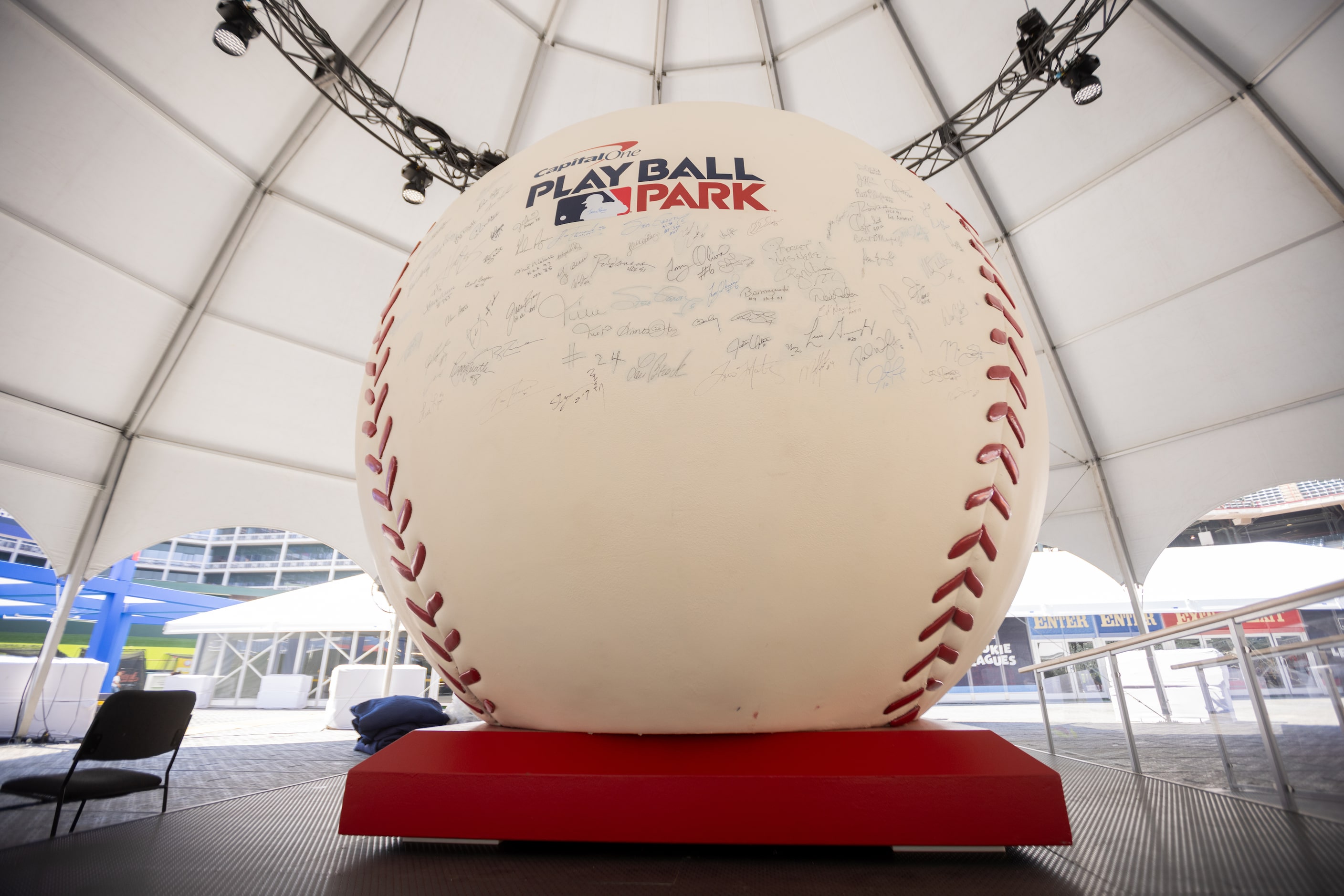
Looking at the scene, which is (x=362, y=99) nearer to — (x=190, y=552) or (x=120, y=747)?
(x=120, y=747)

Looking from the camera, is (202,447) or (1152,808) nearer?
(1152,808)

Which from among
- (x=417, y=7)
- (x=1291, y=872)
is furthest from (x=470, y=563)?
(x=417, y=7)

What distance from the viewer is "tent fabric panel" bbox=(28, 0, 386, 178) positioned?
15.6ft

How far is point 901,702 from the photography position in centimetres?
157

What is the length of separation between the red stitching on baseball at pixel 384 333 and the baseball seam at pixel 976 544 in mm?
1620

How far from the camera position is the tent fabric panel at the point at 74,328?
5.33m

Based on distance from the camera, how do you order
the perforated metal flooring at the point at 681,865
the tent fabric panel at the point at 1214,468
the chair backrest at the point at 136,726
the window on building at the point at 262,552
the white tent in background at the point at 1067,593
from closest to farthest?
the perforated metal flooring at the point at 681,865 → the chair backrest at the point at 136,726 → the tent fabric panel at the point at 1214,468 → the white tent in background at the point at 1067,593 → the window on building at the point at 262,552

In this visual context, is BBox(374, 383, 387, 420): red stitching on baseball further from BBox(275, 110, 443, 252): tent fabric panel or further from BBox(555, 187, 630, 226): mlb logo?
BBox(275, 110, 443, 252): tent fabric panel

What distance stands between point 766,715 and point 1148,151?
6.97 metres

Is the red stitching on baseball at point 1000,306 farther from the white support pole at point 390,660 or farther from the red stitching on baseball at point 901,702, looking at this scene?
the white support pole at point 390,660

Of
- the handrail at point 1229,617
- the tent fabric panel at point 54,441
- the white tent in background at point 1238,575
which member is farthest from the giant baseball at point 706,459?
the white tent in background at point 1238,575

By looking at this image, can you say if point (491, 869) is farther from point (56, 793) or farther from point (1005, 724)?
point (1005, 724)

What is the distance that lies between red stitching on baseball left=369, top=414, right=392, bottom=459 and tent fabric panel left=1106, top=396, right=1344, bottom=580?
8159 mm

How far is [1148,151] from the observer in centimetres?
591
